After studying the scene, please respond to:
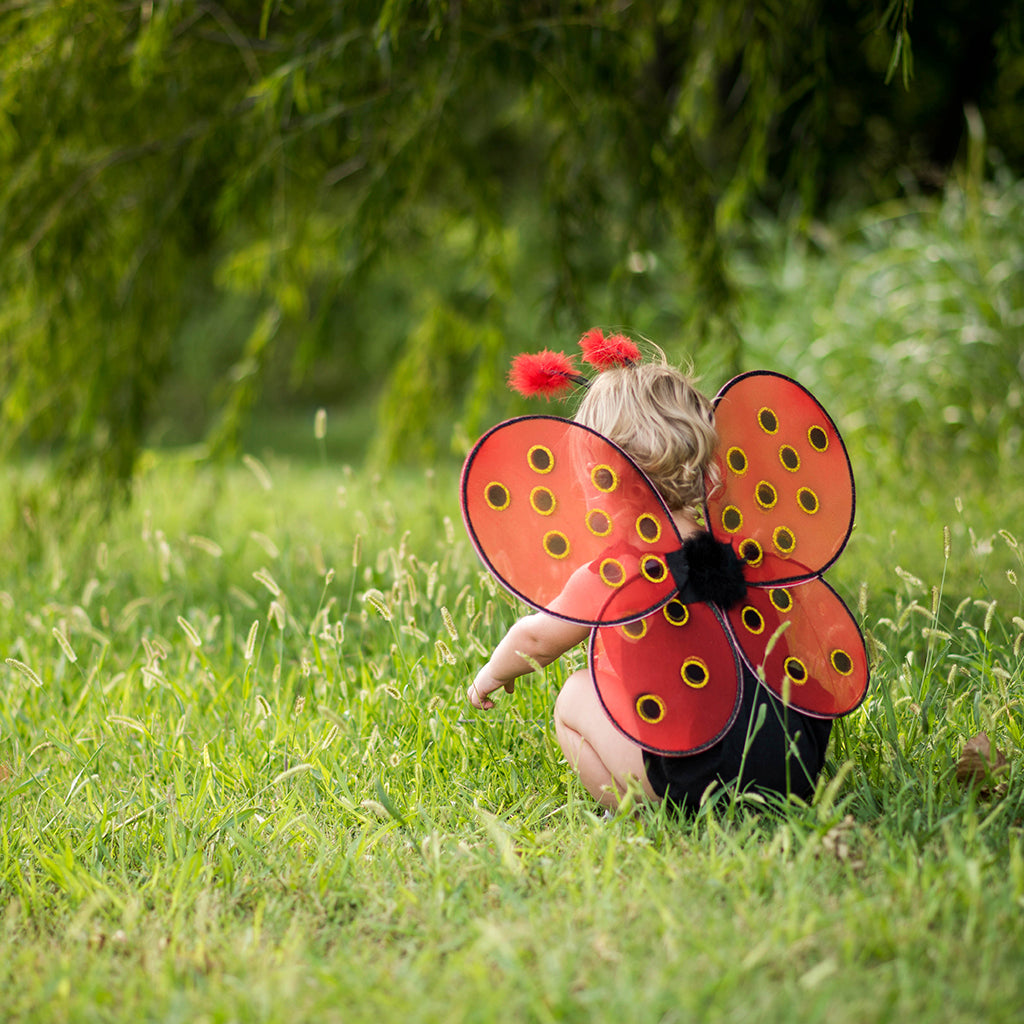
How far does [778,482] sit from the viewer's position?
2.17 meters

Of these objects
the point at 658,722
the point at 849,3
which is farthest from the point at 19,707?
the point at 849,3

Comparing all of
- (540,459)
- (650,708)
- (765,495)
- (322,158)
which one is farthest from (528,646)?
(322,158)

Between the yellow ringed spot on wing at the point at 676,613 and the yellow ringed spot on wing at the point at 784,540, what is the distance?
0.27 meters

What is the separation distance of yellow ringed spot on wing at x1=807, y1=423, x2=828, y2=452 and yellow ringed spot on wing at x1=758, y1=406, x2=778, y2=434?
10 centimetres

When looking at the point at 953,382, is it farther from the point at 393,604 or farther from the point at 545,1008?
the point at 545,1008

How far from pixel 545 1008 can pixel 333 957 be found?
0.41m

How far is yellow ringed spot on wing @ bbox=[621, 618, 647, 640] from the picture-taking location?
1.97 meters

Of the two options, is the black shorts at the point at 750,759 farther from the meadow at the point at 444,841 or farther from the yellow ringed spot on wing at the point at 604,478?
the yellow ringed spot on wing at the point at 604,478

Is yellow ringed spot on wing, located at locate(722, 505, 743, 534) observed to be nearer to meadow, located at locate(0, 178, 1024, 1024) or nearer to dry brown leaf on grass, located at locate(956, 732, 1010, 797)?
meadow, located at locate(0, 178, 1024, 1024)

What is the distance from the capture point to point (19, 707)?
2.75m

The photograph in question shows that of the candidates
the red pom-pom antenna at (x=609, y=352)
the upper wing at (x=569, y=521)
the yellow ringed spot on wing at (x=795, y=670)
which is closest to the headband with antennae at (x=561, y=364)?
the red pom-pom antenna at (x=609, y=352)

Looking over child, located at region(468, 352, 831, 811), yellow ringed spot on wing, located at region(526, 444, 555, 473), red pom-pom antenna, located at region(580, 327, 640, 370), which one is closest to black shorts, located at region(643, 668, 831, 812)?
child, located at region(468, 352, 831, 811)

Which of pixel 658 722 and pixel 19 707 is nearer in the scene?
pixel 658 722

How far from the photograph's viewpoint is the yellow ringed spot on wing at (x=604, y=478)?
1963 millimetres
